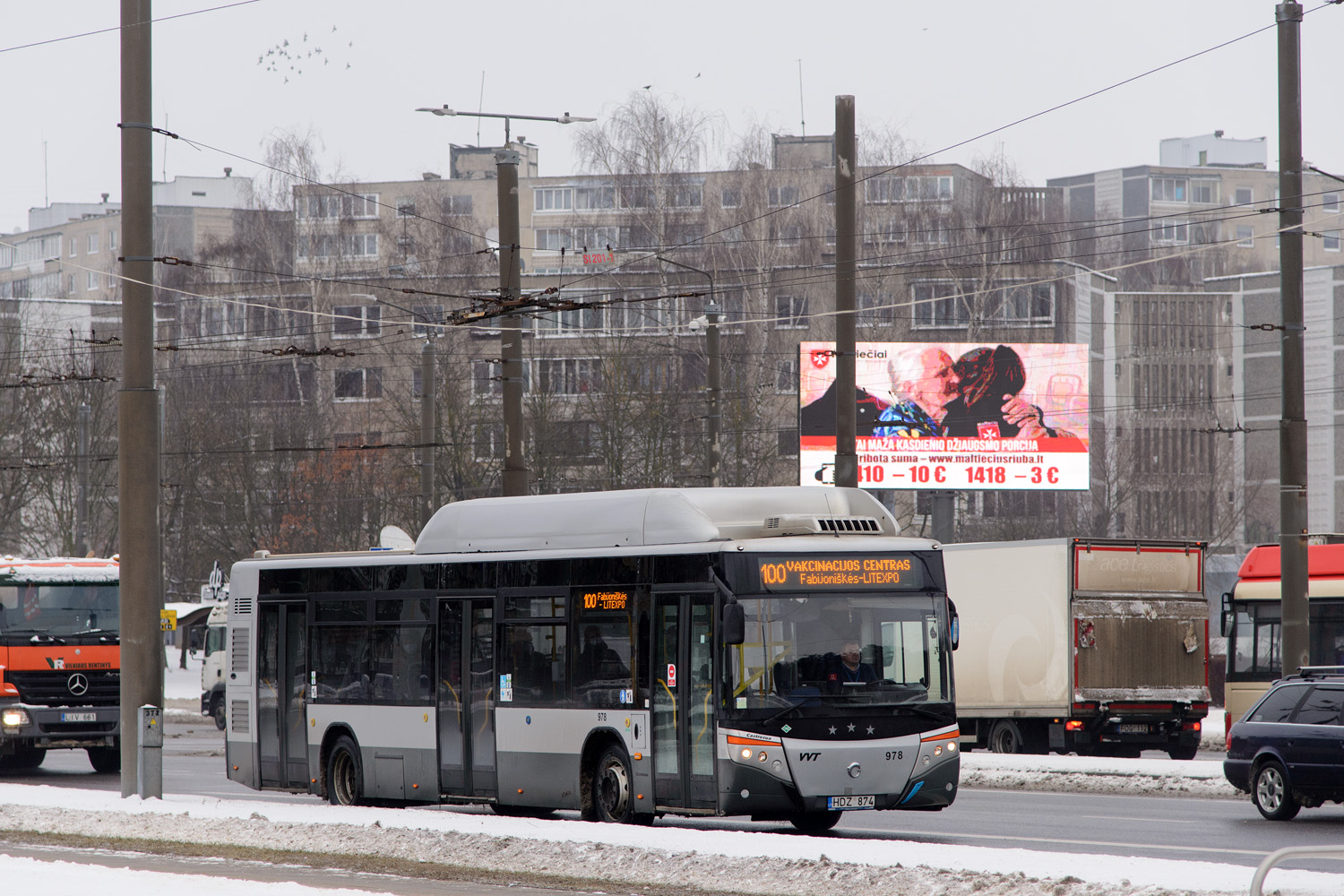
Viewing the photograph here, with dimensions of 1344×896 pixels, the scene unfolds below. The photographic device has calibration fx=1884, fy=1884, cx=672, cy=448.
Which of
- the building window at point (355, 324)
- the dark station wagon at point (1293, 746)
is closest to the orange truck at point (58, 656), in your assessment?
the dark station wagon at point (1293, 746)

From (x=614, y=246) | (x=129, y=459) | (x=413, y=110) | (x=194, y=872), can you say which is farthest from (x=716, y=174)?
(x=194, y=872)

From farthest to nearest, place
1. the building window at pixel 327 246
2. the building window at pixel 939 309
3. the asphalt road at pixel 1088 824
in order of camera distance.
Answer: the building window at pixel 327 246 → the building window at pixel 939 309 → the asphalt road at pixel 1088 824

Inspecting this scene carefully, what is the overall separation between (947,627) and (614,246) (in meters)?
58.6

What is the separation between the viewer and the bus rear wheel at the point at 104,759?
87.7ft

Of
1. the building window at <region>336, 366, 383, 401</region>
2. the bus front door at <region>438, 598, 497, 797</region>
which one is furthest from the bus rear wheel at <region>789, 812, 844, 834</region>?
the building window at <region>336, 366, 383, 401</region>

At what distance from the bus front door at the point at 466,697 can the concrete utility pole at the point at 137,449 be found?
9.22ft

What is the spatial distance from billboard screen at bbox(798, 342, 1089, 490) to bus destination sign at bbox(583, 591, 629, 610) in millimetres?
30542

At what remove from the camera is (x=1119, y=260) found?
108 m

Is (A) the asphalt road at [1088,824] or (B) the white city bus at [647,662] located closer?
(A) the asphalt road at [1088,824]

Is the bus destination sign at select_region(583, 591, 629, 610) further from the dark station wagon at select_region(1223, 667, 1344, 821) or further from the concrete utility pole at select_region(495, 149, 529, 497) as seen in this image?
the concrete utility pole at select_region(495, 149, 529, 497)

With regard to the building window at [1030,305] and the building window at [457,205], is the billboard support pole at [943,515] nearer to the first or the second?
the building window at [1030,305]

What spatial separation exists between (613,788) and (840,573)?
107 inches

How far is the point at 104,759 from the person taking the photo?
2684cm

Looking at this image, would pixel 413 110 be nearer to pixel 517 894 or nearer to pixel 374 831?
pixel 374 831
